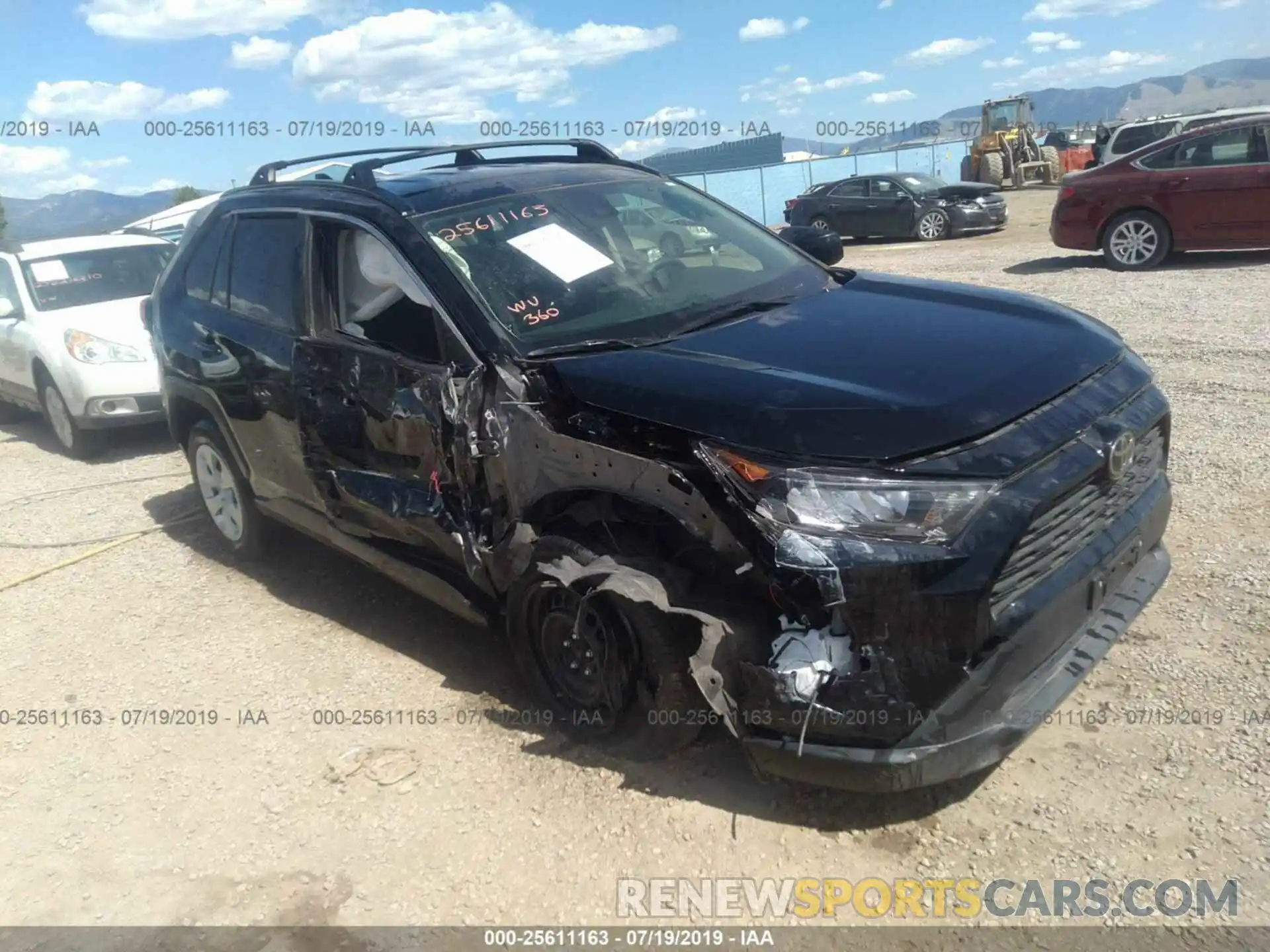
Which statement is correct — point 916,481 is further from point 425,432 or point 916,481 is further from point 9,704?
point 9,704

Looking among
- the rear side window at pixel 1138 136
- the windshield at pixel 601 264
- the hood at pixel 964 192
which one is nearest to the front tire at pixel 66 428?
the windshield at pixel 601 264

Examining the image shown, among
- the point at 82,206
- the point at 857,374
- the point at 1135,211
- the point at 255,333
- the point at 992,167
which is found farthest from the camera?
the point at 82,206

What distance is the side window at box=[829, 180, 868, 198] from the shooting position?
62.9 ft

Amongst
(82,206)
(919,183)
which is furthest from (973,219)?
(82,206)

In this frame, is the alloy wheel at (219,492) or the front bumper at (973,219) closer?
the alloy wheel at (219,492)

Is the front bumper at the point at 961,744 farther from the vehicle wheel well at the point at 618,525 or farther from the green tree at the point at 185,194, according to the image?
the green tree at the point at 185,194

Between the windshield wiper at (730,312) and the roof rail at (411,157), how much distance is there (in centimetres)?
138

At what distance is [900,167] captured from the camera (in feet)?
117

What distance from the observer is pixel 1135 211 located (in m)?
11.4

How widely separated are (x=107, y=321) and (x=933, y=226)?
14520 mm

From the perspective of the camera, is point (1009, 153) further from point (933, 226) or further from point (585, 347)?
point (585, 347)

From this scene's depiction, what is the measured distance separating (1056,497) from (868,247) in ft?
55.5

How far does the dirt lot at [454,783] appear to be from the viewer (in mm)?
2840

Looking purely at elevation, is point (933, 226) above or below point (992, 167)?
below
